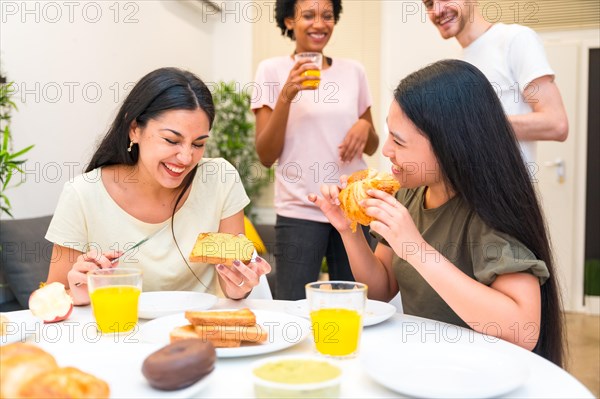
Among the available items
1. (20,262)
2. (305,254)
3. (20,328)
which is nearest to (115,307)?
(20,328)

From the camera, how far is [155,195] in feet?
6.22

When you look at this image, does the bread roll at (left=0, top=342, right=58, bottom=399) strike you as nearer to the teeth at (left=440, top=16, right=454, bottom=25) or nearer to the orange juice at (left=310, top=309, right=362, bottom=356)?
the orange juice at (left=310, top=309, right=362, bottom=356)

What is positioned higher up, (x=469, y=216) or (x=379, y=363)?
(x=469, y=216)

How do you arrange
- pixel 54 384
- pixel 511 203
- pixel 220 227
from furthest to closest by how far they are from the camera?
pixel 220 227 → pixel 511 203 → pixel 54 384

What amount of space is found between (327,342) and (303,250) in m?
1.29

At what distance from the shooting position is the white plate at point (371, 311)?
4.17 ft

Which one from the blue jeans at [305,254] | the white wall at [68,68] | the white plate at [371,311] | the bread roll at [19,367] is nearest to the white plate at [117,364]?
the bread roll at [19,367]

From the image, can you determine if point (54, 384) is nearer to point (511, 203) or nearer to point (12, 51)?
point (511, 203)

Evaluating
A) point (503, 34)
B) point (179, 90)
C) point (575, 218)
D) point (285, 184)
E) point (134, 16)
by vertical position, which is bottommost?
point (575, 218)

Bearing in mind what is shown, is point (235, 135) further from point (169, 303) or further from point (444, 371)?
point (444, 371)

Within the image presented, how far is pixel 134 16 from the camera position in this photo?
4207 mm

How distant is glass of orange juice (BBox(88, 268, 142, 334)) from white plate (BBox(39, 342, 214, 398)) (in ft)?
0.33

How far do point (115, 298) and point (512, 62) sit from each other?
1513 millimetres

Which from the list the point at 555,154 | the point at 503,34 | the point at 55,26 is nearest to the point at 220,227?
the point at 503,34
